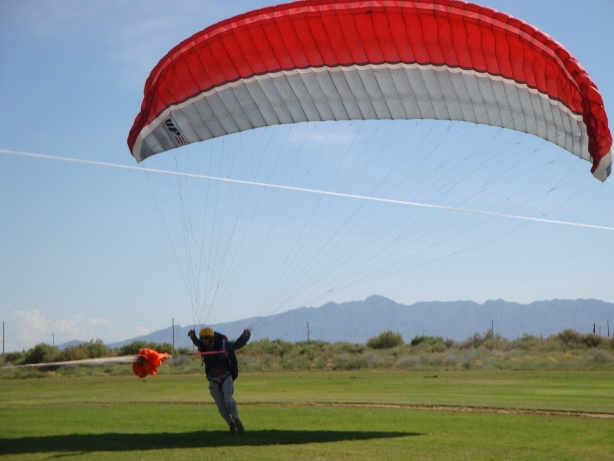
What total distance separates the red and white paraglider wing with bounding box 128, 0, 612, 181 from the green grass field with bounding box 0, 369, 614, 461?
4633 mm

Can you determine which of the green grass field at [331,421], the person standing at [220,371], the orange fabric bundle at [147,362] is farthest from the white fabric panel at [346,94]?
the green grass field at [331,421]

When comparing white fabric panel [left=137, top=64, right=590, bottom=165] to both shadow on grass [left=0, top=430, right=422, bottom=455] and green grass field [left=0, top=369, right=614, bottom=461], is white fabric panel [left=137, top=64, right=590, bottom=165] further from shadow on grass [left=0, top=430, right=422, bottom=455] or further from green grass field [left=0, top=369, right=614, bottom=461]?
shadow on grass [left=0, top=430, right=422, bottom=455]

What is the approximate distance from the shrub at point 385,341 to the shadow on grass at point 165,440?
3779 centimetres

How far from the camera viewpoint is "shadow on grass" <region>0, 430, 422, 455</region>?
12250 millimetres

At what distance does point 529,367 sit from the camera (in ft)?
109

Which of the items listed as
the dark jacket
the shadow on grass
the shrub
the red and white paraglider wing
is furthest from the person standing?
the shrub

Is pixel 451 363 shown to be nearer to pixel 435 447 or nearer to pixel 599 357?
pixel 599 357

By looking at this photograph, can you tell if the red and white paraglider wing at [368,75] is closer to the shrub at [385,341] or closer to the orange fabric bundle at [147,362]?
the orange fabric bundle at [147,362]

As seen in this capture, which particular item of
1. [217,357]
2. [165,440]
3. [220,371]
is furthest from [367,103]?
[165,440]

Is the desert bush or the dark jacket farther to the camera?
the desert bush

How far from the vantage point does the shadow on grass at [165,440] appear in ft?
40.2

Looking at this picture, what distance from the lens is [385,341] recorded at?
170ft

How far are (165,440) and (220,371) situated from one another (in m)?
1.39

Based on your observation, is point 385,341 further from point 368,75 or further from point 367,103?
point 368,75
